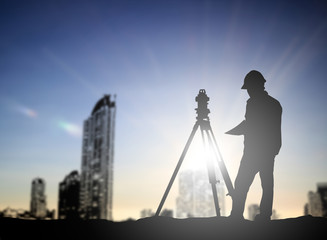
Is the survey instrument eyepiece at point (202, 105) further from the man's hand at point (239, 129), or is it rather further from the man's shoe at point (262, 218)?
the man's shoe at point (262, 218)

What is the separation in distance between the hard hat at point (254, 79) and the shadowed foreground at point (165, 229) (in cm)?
277

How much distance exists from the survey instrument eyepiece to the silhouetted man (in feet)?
3.42

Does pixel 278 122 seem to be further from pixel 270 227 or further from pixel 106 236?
pixel 106 236

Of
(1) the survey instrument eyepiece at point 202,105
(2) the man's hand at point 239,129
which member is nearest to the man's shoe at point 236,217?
(2) the man's hand at point 239,129

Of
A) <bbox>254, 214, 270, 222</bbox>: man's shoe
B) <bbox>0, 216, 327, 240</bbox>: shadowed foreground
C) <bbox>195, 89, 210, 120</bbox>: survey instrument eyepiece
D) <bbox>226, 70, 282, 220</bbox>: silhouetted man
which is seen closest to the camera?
<bbox>0, 216, 327, 240</bbox>: shadowed foreground

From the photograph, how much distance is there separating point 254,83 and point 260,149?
54.8 inches

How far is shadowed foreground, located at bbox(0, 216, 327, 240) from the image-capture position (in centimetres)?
488

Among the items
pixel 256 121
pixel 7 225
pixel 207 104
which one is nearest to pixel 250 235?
pixel 256 121

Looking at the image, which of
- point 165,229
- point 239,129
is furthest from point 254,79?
point 165,229

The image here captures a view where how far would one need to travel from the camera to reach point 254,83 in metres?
6.13

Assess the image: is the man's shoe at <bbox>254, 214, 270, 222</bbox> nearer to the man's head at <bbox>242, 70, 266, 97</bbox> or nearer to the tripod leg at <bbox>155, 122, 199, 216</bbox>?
the tripod leg at <bbox>155, 122, 199, 216</bbox>

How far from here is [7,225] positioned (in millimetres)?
5332

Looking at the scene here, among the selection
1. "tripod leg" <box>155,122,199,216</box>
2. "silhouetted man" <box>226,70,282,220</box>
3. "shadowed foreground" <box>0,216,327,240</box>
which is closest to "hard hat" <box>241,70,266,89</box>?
"silhouetted man" <box>226,70,282,220</box>

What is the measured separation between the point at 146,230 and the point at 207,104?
10.5ft
